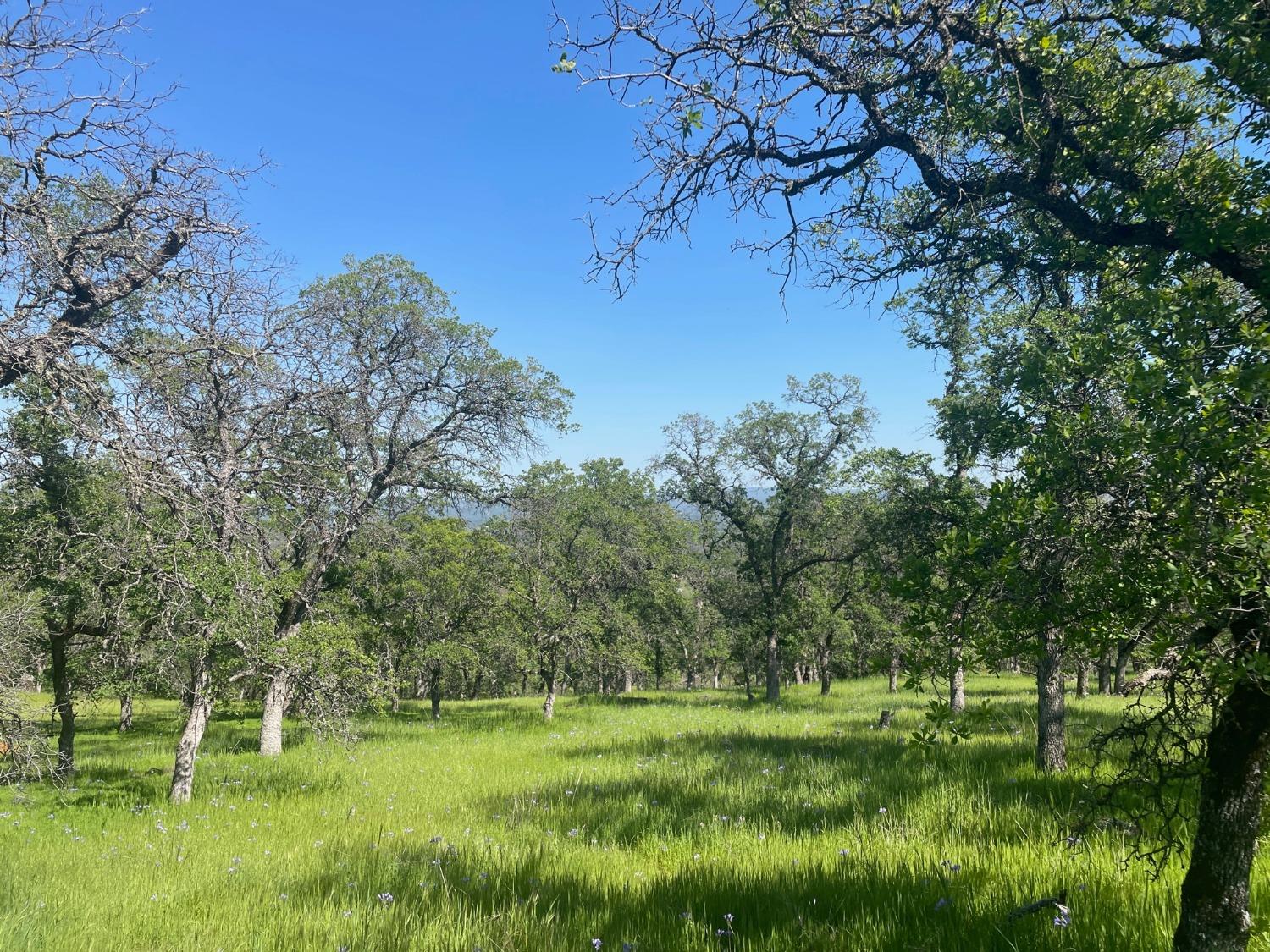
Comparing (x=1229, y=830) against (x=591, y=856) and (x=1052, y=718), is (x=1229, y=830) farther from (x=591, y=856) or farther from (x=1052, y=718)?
(x=1052, y=718)

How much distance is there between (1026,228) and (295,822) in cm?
1104

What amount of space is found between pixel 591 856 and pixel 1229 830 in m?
5.14

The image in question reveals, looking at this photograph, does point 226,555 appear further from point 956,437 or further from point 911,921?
point 956,437

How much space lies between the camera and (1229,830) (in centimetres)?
290

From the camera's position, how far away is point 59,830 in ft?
29.9

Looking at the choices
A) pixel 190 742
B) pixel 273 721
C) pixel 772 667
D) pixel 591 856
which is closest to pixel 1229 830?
pixel 591 856

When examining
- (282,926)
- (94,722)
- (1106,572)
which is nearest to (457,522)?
(94,722)

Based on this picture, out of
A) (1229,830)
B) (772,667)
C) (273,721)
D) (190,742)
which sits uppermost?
(1229,830)

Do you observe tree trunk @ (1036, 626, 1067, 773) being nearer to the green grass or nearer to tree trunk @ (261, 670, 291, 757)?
the green grass

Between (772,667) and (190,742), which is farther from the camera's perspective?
(772,667)

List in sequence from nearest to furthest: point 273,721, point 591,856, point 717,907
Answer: point 717,907, point 591,856, point 273,721

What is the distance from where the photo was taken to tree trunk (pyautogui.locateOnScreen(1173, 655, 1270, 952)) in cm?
284

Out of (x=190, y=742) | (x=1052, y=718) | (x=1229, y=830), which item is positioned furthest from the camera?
(x=190, y=742)

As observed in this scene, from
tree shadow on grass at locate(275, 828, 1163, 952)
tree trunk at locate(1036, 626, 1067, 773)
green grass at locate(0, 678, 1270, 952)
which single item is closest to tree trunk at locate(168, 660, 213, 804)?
green grass at locate(0, 678, 1270, 952)
